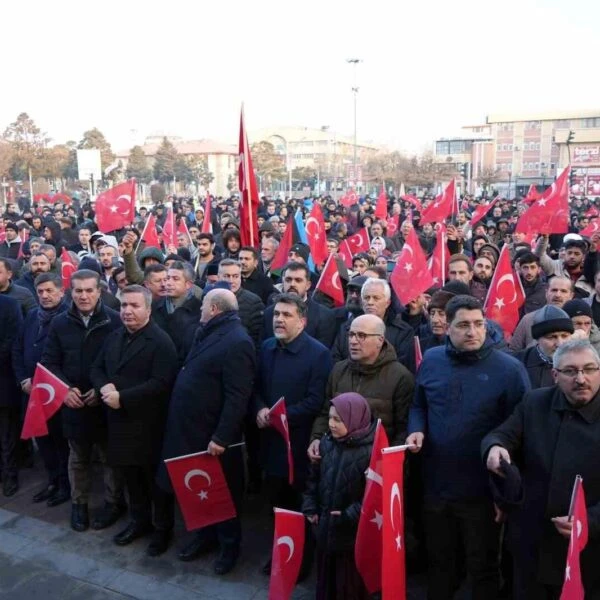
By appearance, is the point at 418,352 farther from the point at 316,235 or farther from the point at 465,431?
the point at 316,235

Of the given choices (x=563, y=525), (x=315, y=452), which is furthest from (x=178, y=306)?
(x=563, y=525)

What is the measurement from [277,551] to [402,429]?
0.99m

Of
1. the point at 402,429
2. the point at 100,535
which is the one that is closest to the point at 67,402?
the point at 100,535

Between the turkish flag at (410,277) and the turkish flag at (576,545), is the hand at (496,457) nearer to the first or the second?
the turkish flag at (576,545)

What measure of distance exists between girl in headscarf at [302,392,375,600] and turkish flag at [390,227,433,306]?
2234 millimetres

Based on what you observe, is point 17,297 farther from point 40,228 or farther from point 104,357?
point 40,228

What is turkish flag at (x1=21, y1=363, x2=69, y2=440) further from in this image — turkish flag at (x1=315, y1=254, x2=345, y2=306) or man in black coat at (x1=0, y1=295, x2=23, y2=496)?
turkish flag at (x1=315, y1=254, x2=345, y2=306)

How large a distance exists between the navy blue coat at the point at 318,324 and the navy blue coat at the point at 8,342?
2.10 meters

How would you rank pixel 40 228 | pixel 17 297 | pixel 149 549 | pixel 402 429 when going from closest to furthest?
1. pixel 402 429
2. pixel 149 549
3. pixel 17 297
4. pixel 40 228

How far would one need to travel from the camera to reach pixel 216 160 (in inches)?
3895

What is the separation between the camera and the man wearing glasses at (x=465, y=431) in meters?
3.48

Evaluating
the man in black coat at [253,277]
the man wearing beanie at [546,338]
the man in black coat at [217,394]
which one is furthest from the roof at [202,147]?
the man wearing beanie at [546,338]

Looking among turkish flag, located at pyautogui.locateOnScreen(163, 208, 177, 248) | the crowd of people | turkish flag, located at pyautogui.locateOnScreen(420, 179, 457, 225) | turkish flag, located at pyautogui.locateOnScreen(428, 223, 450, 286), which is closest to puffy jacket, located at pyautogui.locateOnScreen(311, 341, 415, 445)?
the crowd of people

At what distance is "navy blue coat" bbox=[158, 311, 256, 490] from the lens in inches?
170
